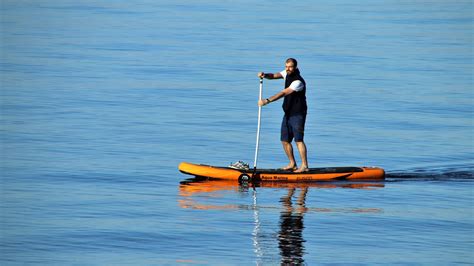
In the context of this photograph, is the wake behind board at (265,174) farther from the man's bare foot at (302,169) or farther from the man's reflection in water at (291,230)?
the man's reflection in water at (291,230)

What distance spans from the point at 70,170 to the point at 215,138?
5197mm

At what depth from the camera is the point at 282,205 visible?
2094 centimetres

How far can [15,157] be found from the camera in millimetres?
25688

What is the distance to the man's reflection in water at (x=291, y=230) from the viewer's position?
1723 cm

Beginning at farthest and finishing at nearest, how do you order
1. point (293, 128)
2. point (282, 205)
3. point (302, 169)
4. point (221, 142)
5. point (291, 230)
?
point (221, 142), point (293, 128), point (302, 169), point (282, 205), point (291, 230)

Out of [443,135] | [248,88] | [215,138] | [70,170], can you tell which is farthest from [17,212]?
[248,88]

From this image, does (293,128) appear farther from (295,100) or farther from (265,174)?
(265,174)

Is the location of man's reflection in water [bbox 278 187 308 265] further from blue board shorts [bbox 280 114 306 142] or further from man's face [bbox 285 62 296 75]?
man's face [bbox 285 62 296 75]

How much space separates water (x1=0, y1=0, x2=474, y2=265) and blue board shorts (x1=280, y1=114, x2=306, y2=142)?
43.7 inches

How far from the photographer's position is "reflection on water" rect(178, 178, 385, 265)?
17.7m

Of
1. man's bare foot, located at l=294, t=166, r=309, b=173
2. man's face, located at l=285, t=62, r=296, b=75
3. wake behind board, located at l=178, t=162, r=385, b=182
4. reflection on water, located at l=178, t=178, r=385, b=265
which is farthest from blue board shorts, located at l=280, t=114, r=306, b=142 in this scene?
reflection on water, located at l=178, t=178, r=385, b=265

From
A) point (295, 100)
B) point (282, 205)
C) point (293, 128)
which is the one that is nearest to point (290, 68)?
point (295, 100)

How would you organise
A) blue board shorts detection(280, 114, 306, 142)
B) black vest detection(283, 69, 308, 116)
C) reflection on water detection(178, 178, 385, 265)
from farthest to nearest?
blue board shorts detection(280, 114, 306, 142) → black vest detection(283, 69, 308, 116) → reflection on water detection(178, 178, 385, 265)

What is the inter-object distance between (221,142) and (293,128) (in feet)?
16.2
